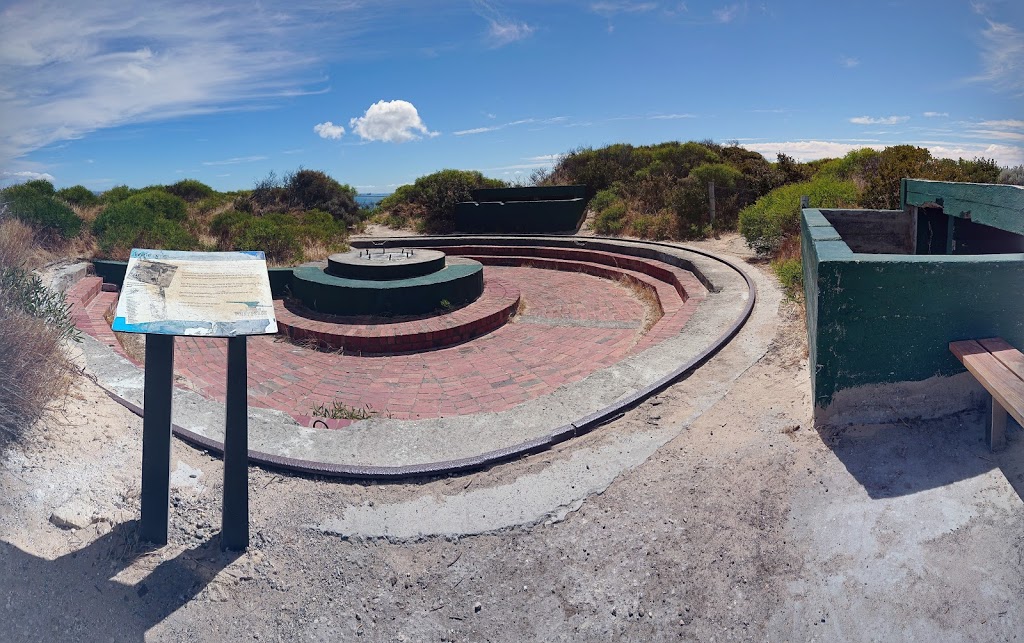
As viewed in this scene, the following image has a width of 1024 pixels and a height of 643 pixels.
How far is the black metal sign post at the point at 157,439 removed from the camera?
95.8 inches

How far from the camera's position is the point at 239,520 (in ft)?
8.26

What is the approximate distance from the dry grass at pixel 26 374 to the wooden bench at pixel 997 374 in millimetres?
4445

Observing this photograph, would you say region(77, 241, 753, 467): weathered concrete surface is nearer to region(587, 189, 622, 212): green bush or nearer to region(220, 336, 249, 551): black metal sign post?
region(220, 336, 249, 551): black metal sign post

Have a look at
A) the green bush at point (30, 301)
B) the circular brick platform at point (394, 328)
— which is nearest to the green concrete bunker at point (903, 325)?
the circular brick platform at point (394, 328)

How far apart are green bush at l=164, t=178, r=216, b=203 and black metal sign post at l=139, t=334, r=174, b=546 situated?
977 inches

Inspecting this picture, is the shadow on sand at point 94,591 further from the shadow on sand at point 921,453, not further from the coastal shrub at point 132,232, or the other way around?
the coastal shrub at point 132,232

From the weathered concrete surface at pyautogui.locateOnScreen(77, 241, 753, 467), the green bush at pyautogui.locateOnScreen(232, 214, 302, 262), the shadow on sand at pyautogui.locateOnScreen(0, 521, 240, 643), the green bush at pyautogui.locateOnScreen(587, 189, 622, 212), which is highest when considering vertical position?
the green bush at pyautogui.locateOnScreen(587, 189, 622, 212)

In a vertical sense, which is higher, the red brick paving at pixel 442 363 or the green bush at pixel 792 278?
the green bush at pixel 792 278

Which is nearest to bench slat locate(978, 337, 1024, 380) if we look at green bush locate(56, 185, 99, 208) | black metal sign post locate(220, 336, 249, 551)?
black metal sign post locate(220, 336, 249, 551)

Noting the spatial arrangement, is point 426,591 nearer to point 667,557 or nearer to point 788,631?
point 667,557

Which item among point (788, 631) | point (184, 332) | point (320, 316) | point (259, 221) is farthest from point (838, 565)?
point (259, 221)

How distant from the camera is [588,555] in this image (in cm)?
245

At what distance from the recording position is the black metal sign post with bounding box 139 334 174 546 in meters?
2.43

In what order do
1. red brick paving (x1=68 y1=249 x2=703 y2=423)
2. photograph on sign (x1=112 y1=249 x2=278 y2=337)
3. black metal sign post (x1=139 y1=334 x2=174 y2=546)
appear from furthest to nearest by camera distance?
red brick paving (x1=68 y1=249 x2=703 y2=423), black metal sign post (x1=139 y1=334 x2=174 y2=546), photograph on sign (x1=112 y1=249 x2=278 y2=337)
